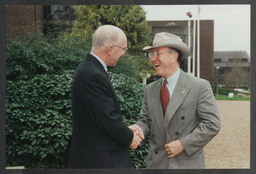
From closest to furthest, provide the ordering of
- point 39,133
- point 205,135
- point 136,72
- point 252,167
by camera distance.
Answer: point 205,135 < point 252,167 < point 39,133 < point 136,72

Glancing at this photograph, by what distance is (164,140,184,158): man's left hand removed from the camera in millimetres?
2660

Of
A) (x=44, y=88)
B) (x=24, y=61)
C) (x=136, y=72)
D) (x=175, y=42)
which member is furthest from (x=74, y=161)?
(x=136, y=72)

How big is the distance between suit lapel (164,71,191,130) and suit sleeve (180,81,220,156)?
0.16 m

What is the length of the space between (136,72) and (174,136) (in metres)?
3.75

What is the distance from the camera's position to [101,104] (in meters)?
2.44

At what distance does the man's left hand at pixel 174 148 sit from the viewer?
8.73 ft

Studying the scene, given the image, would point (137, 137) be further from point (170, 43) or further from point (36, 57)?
point (36, 57)

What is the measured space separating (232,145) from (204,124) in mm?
3909

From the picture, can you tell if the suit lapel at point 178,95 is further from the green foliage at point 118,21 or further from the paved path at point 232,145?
the green foliage at point 118,21

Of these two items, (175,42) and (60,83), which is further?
(60,83)

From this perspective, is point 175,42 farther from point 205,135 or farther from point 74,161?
point 74,161

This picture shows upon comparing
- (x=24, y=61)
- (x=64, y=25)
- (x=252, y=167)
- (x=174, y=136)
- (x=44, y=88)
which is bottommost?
(x=252, y=167)

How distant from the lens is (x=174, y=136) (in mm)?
2826

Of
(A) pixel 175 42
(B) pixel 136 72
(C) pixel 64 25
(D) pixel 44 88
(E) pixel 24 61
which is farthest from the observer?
(C) pixel 64 25
